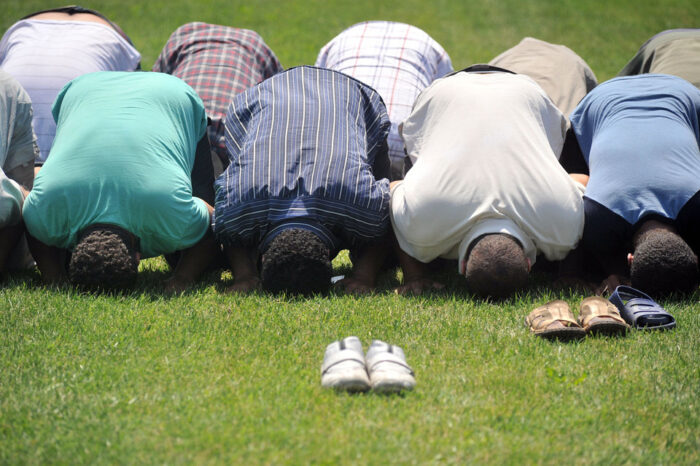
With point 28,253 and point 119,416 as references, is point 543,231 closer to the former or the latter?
point 119,416

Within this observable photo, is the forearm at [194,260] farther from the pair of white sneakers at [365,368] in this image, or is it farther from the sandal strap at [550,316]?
the sandal strap at [550,316]

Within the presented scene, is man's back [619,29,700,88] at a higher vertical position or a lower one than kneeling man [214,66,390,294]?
higher

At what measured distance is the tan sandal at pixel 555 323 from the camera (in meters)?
4.77

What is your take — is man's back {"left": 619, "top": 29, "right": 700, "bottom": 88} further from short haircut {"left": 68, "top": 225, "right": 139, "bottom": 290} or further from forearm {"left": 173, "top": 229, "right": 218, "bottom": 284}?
short haircut {"left": 68, "top": 225, "right": 139, "bottom": 290}

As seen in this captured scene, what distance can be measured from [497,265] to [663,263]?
103 centimetres

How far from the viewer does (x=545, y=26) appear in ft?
50.9

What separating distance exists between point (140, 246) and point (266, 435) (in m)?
2.23

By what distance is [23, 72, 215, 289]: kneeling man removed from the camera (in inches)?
206

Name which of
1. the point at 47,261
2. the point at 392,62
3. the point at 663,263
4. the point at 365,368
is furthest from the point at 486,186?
the point at 47,261

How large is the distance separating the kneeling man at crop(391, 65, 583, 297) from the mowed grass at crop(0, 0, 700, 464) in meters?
0.31

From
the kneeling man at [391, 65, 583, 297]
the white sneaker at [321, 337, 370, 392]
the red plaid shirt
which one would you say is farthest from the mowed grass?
the red plaid shirt

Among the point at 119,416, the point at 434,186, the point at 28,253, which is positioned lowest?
the point at 28,253

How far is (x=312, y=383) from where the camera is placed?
4180 millimetres

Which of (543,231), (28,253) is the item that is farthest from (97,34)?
(543,231)
